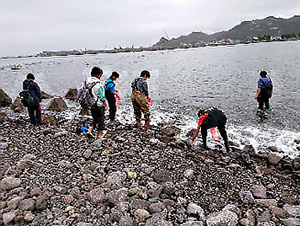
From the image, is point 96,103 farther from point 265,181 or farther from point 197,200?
point 265,181

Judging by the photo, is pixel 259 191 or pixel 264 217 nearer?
pixel 264 217

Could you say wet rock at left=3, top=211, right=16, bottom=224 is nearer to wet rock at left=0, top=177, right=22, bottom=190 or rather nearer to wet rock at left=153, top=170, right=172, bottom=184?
wet rock at left=0, top=177, right=22, bottom=190

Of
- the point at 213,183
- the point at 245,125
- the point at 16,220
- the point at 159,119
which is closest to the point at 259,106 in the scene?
the point at 245,125

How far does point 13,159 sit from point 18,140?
1.71 m

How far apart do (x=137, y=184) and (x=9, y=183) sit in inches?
107

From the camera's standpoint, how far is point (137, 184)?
488cm

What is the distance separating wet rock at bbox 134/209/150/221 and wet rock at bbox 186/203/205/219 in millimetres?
794

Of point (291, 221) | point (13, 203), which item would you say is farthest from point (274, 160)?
point (13, 203)

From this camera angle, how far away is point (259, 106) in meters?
13.5

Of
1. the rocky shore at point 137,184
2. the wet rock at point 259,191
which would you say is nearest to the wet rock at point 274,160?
the rocky shore at point 137,184

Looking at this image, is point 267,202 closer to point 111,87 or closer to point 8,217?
point 8,217

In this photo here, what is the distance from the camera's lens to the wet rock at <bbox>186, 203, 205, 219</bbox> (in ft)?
13.6

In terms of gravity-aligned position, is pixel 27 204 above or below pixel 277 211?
above

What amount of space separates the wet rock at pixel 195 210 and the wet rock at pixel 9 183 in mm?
3627
